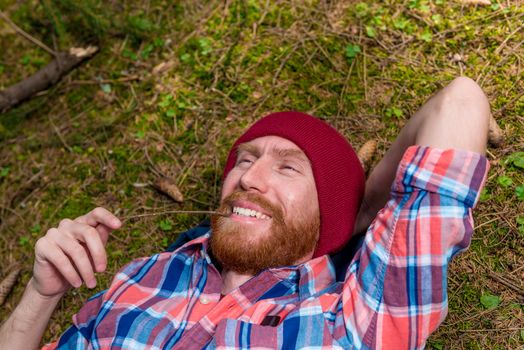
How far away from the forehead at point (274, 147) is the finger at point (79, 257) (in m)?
1.27

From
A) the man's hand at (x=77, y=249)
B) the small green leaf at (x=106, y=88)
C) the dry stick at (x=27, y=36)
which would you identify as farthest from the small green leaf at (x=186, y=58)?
the man's hand at (x=77, y=249)

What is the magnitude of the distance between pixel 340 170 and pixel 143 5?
3.33 metres

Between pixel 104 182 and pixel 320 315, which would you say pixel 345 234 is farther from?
pixel 104 182

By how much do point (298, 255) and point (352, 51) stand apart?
2099 millimetres

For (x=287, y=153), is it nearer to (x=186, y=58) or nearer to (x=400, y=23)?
(x=400, y=23)

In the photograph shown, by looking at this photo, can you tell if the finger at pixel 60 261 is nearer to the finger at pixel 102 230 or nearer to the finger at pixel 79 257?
the finger at pixel 79 257

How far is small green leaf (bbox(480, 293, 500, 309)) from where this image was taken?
10.5ft

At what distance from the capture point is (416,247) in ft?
7.04

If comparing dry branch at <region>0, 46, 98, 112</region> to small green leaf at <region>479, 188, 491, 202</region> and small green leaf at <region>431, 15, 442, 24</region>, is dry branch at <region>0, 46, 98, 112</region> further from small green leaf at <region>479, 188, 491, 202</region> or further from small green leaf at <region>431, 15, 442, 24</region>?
small green leaf at <region>479, 188, 491, 202</region>

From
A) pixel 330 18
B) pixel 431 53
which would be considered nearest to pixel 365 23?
pixel 330 18

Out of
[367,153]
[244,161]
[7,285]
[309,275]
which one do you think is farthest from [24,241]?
[367,153]

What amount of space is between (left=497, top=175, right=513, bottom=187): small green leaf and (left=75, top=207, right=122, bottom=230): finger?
8.91ft

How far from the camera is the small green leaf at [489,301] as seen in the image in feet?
10.5

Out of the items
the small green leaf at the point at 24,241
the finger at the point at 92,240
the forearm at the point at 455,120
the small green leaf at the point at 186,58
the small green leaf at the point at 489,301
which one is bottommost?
the small green leaf at the point at 24,241
